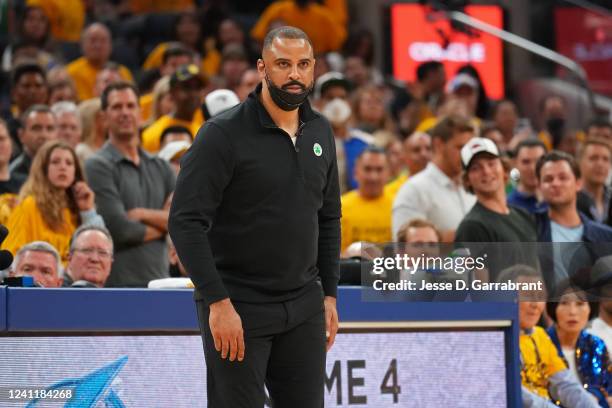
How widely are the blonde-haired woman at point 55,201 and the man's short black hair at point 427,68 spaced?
6.63 meters

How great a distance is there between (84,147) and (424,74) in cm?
555

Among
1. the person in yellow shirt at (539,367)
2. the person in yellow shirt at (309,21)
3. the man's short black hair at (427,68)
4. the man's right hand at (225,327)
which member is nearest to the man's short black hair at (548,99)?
the man's short black hair at (427,68)

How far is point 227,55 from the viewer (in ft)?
39.6

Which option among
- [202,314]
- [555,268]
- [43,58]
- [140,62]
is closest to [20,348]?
[202,314]

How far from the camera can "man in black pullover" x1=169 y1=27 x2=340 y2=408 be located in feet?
14.1

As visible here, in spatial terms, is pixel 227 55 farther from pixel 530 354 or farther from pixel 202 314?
pixel 202 314

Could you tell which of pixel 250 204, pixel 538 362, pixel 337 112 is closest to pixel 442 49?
pixel 337 112

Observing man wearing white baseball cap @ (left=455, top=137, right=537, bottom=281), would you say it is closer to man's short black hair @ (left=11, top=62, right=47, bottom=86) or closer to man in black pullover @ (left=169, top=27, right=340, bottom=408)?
man in black pullover @ (left=169, top=27, right=340, bottom=408)

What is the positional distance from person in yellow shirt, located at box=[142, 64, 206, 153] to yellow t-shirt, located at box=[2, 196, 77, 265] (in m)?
2.04

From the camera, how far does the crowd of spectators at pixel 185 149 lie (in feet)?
23.9

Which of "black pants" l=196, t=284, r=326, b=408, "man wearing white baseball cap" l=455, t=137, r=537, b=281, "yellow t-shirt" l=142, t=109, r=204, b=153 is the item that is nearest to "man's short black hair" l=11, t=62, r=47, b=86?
"yellow t-shirt" l=142, t=109, r=204, b=153

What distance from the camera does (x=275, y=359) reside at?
4.41 meters

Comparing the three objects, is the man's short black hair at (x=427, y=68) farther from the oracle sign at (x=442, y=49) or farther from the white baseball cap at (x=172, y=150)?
the white baseball cap at (x=172, y=150)

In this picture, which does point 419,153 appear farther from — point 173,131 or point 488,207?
point 488,207
